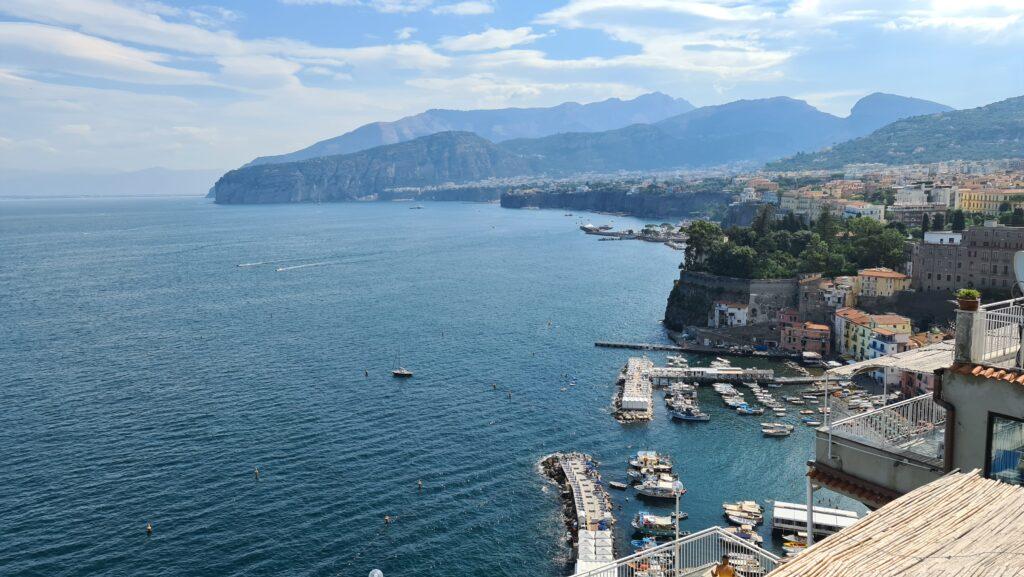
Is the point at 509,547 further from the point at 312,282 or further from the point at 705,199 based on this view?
the point at 705,199

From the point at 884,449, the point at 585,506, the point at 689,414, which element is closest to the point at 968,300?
the point at 884,449

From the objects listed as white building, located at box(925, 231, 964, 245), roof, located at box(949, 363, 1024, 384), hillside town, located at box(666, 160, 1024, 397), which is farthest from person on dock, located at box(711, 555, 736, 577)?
white building, located at box(925, 231, 964, 245)

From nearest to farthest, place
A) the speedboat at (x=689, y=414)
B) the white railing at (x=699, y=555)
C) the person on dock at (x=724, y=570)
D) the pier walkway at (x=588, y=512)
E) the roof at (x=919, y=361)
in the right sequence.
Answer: the person on dock at (x=724, y=570) → the white railing at (x=699, y=555) → the roof at (x=919, y=361) → the pier walkway at (x=588, y=512) → the speedboat at (x=689, y=414)

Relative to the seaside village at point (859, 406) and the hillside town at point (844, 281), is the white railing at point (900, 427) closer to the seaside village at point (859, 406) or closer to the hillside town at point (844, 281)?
the seaside village at point (859, 406)

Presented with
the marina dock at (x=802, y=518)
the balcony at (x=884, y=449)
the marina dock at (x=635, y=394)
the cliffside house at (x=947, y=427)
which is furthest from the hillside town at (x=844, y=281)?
the cliffside house at (x=947, y=427)

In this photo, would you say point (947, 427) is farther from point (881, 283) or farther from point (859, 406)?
point (881, 283)
